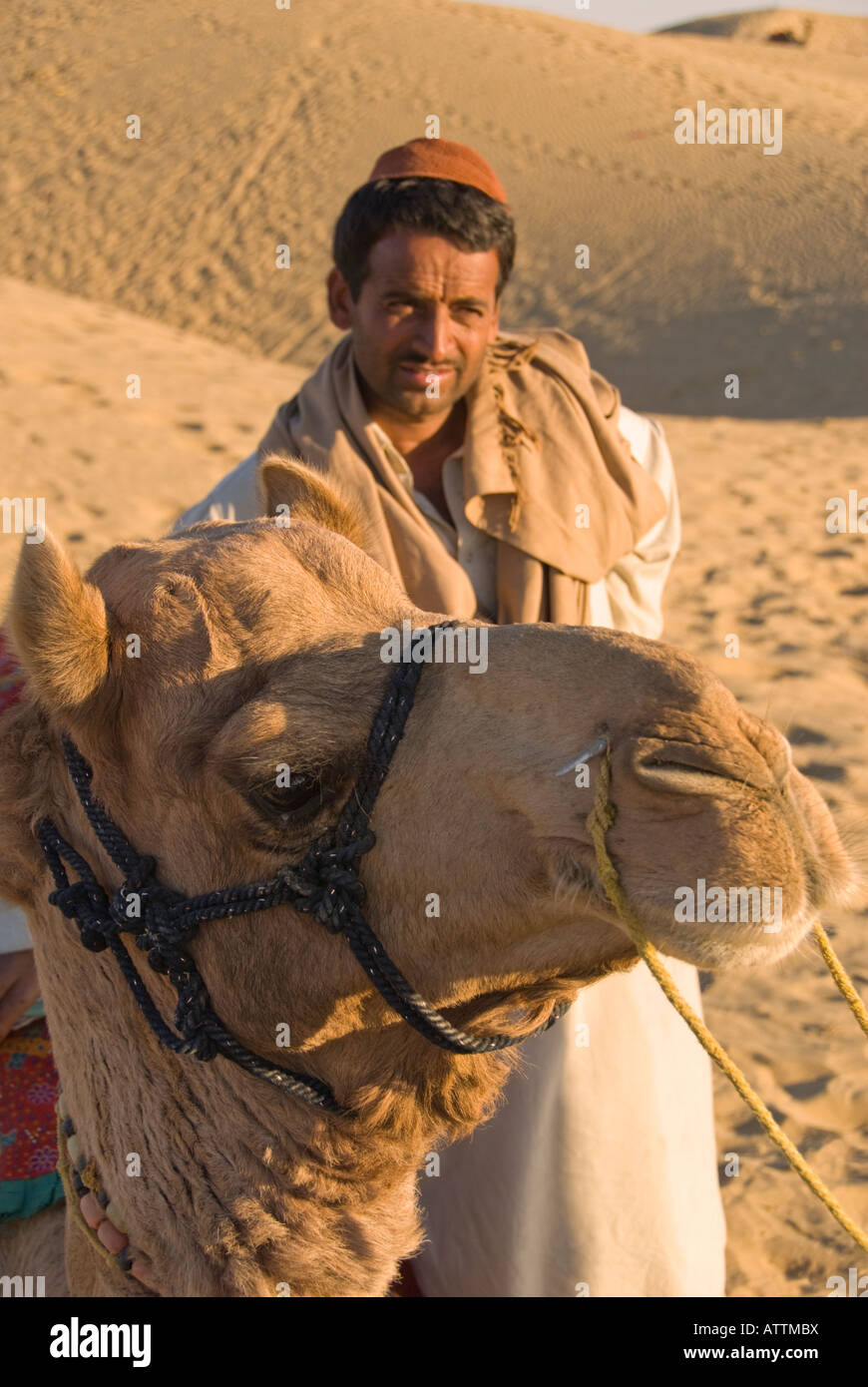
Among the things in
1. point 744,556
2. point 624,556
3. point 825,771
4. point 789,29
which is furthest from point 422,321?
point 789,29

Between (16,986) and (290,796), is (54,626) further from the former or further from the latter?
(16,986)

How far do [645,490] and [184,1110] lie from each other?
1.85 meters

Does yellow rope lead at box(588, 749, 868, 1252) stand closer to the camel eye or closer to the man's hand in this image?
the camel eye

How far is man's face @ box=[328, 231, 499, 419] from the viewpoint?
3043mm

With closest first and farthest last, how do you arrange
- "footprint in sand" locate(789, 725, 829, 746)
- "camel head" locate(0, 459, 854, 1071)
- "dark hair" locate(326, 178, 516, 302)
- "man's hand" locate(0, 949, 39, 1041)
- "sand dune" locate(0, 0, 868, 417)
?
1. "camel head" locate(0, 459, 854, 1071)
2. "man's hand" locate(0, 949, 39, 1041)
3. "dark hair" locate(326, 178, 516, 302)
4. "footprint in sand" locate(789, 725, 829, 746)
5. "sand dune" locate(0, 0, 868, 417)

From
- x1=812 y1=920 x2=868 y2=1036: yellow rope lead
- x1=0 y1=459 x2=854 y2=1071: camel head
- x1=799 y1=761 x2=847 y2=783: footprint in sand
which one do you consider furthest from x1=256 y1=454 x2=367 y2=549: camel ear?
x1=799 y1=761 x2=847 y2=783: footprint in sand

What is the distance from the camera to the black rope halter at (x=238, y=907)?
183 cm

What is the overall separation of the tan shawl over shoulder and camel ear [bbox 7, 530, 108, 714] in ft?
3.03

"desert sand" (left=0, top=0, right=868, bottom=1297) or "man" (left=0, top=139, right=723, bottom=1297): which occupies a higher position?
"desert sand" (left=0, top=0, right=868, bottom=1297)

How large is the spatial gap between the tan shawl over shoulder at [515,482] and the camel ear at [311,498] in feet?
0.97

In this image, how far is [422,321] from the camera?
3070 mm

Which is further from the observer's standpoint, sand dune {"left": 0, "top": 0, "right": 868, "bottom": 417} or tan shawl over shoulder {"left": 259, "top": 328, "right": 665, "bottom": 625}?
sand dune {"left": 0, "top": 0, "right": 868, "bottom": 417}
